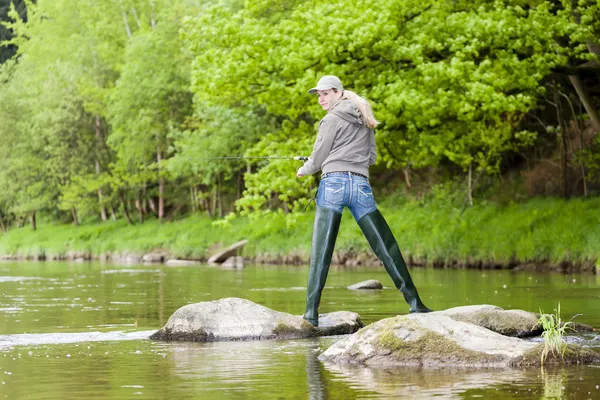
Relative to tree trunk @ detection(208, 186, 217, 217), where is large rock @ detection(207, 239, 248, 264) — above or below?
below

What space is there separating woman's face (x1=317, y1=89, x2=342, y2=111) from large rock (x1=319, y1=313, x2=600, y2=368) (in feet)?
Answer: 9.46

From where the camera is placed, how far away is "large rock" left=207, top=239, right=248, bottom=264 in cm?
3788

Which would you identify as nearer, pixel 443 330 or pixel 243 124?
pixel 443 330

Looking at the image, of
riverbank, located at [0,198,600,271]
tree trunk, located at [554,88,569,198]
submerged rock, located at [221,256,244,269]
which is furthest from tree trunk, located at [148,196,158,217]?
tree trunk, located at [554,88,569,198]

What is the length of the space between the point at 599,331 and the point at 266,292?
9.23 metres

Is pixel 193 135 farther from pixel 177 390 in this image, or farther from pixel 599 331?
pixel 177 390

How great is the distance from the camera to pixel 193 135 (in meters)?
46.8

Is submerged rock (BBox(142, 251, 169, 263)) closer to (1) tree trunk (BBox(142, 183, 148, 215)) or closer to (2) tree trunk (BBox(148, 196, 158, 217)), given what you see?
(1) tree trunk (BBox(142, 183, 148, 215))

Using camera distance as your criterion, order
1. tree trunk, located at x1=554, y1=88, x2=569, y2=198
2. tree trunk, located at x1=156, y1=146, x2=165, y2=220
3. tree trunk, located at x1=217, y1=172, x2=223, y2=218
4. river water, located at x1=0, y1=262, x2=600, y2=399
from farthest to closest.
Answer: tree trunk, located at x1=156, y1=146, x2=165, y2=220 < tree trunk, located at x1=217, y1=172, x2=223, y2=218 < tree trunk, located at x1=554, y1=88, x2=569, y2=198 < river water, located at x1=0, y1=262, x2=600, y2=399

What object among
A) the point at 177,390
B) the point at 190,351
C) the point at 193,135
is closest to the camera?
the point at 177,390

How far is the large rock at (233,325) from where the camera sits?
10.6 meters

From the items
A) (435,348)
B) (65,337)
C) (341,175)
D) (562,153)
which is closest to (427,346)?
(435,348)

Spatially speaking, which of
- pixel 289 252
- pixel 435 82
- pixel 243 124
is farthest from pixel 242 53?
pixel 243 124

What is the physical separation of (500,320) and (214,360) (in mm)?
3076
